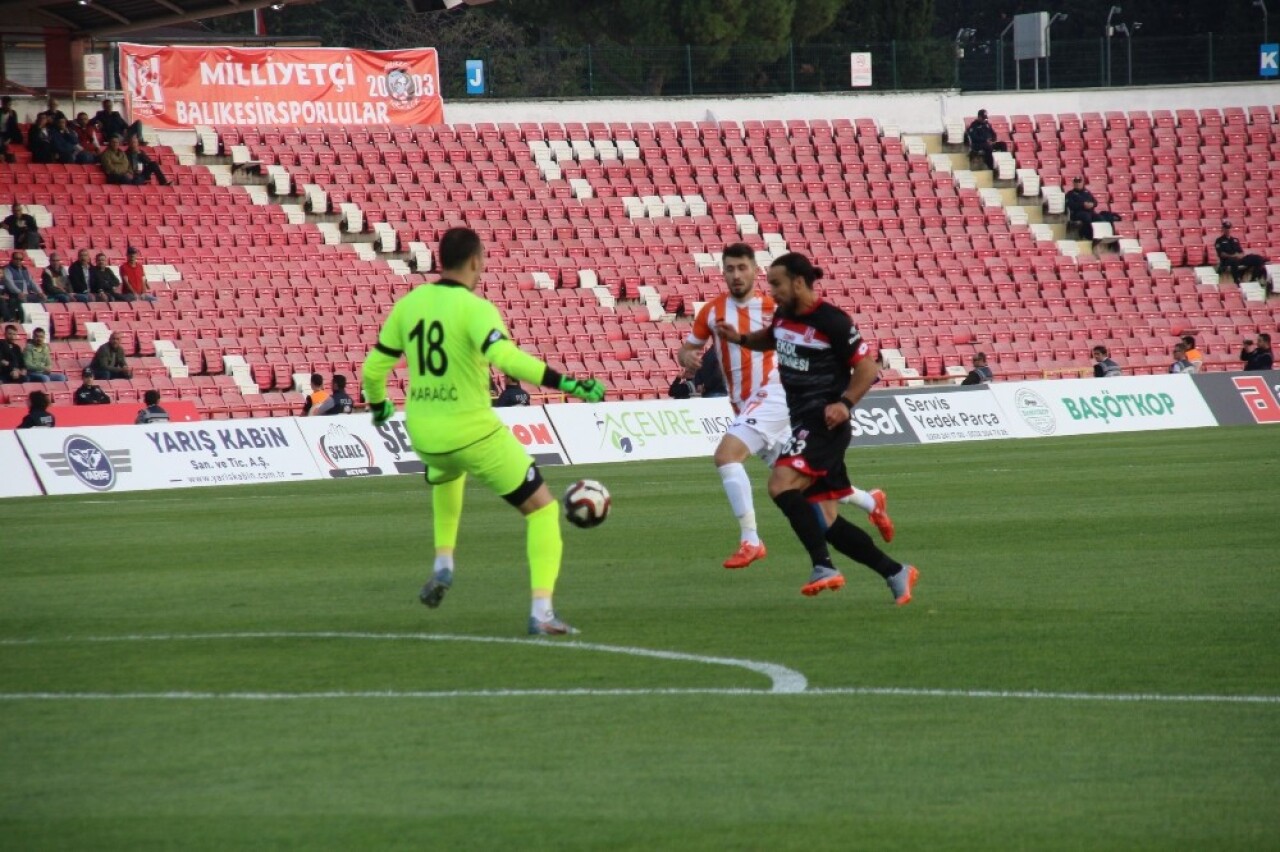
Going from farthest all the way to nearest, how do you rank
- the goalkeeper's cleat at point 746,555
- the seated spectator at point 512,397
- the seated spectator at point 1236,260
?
the seated spectator at point 1236,260 < the seated spectator at point 512,397 < the goalkeeper's cleat at point 746,555

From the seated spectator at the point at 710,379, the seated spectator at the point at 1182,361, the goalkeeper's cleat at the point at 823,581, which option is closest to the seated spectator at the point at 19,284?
the seated spectator at the point at 710,379

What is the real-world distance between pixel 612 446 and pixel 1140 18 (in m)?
50.6

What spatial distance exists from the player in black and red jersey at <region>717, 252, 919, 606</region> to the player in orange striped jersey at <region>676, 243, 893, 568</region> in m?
1.72

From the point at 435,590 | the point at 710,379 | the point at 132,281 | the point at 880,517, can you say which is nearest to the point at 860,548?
the point at 880,517

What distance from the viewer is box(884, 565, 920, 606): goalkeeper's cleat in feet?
35.7

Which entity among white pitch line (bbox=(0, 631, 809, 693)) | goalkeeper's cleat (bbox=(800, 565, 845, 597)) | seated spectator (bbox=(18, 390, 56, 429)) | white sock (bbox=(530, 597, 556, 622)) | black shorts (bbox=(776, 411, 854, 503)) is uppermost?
black shorts (bbox=(776, 411, 854, 503))

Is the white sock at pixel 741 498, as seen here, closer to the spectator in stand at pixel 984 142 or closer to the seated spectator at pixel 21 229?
the seated spectator at pixel 21 229

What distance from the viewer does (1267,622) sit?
9992 mm

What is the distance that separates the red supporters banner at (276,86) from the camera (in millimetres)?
39375

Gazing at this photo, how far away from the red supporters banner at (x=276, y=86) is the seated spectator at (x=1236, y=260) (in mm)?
18346

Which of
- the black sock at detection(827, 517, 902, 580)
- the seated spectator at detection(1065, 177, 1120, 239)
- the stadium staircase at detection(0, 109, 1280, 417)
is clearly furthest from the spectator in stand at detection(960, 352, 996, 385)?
the black sock at detection(827, 517, 902, 580)

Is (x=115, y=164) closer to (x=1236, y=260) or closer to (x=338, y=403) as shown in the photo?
(x=338, y=403)

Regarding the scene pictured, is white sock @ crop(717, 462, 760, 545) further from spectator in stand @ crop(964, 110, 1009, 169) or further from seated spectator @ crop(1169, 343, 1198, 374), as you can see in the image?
spectator in stand @ crop(964, 110, 1009, 169)

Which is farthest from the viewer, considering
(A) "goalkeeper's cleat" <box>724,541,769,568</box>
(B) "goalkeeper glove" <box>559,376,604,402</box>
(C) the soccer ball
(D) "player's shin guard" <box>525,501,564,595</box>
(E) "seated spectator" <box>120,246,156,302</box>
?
(E) "seated spectator" <box>120,246,156,302</box>
